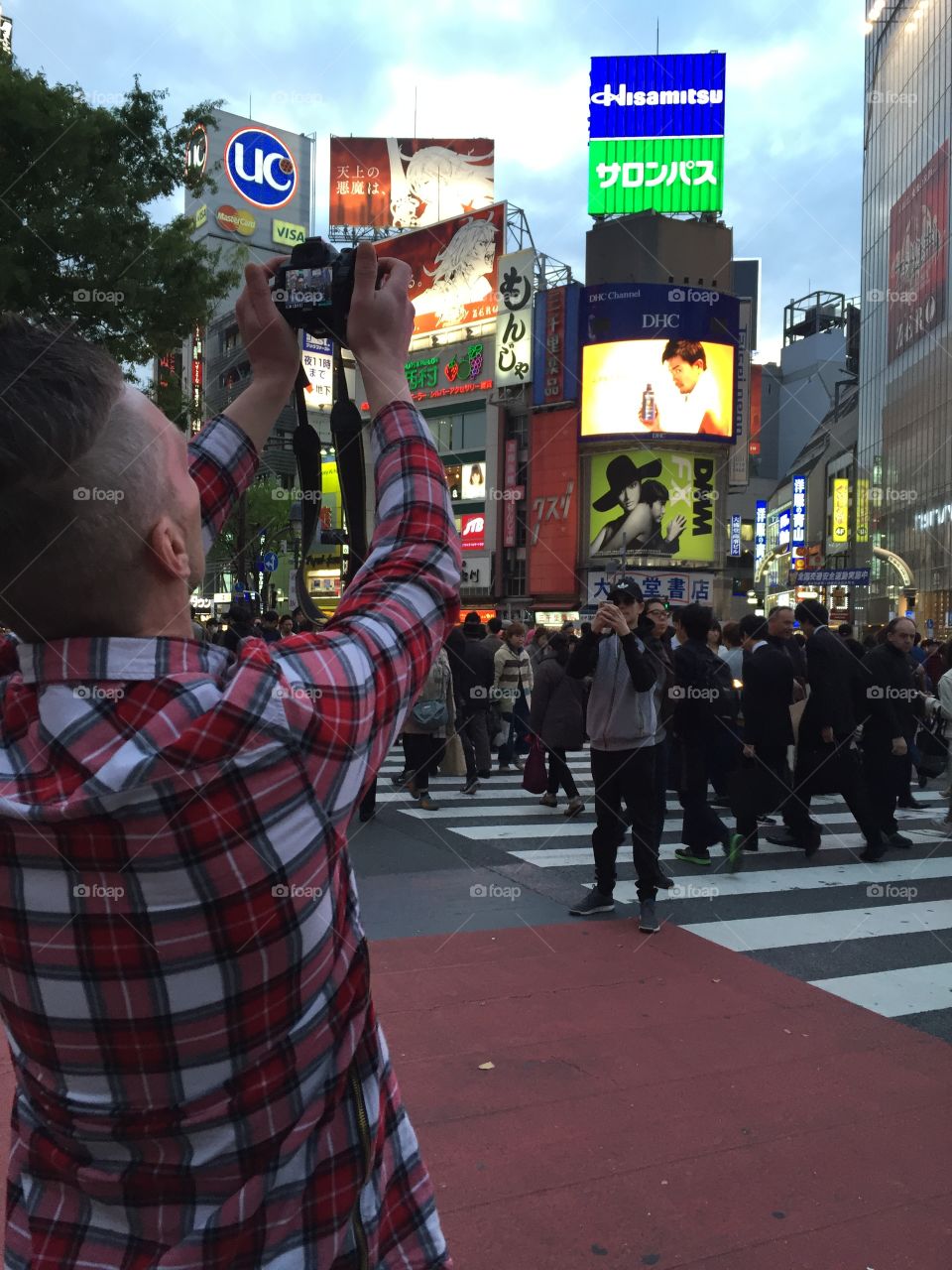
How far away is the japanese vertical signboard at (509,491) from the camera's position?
39.5m

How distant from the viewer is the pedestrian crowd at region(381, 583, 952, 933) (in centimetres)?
647

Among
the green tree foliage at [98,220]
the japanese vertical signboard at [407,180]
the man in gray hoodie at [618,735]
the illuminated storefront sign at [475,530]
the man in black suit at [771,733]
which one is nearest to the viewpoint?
the man in gray hoodie at [618,735]

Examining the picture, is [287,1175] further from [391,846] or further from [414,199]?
[414,199]

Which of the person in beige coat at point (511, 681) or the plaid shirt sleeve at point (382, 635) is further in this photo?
the person in beige coat at point (511, 681)

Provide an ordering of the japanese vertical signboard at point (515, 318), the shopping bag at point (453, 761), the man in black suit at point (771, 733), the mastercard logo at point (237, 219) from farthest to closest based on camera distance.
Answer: the mastercard logo at point (237, 219), the japanese vertical signboard at point (515, 318), the shopping bag at point (453, 761), the man in black suit at point (771, 733)

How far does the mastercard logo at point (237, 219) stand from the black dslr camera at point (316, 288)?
7398 cm

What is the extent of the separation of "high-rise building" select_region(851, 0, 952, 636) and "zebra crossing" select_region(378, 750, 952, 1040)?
1264 inches

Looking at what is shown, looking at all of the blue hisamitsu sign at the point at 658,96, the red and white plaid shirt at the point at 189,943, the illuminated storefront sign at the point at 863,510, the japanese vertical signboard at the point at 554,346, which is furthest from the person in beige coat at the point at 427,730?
the illuminated storefront sign at the point at 863,510

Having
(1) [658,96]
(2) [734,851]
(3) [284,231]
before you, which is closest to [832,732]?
(2) [734,851]

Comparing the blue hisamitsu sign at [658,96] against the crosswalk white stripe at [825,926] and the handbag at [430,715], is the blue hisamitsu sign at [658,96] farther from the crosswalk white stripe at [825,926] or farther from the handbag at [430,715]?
the crosswalk white stripe at [825,926]

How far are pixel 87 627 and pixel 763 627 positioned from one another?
388 inches

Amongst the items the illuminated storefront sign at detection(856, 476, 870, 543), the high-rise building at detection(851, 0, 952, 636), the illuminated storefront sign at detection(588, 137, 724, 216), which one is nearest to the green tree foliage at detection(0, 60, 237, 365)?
the high-rise building at detection(851, 0, 952, 636)

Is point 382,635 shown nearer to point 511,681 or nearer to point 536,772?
point 536,772

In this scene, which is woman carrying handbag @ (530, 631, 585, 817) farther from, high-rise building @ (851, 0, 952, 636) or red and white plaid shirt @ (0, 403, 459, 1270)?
high-rise building @ (851, 0, 952, 636)
